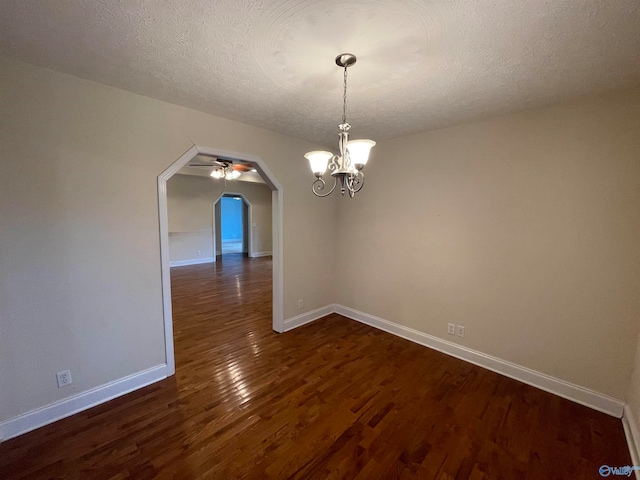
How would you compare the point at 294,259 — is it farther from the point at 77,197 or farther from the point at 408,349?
the point at 77,197

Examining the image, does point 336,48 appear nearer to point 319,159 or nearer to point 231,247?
point 319,159

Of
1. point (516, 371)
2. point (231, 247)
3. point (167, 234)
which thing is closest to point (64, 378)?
point (167, 234)

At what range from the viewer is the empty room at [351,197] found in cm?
147

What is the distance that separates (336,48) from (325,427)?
→ 2593 millimetres

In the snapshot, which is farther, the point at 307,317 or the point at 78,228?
the point at 307,317

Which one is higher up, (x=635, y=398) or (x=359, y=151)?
(x=359, y=151)

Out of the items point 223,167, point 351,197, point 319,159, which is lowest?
point 351,197

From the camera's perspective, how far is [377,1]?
120cm

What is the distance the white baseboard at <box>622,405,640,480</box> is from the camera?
1626 millimetres

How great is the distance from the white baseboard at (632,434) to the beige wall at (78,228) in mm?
3671

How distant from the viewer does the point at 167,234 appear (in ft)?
7.79

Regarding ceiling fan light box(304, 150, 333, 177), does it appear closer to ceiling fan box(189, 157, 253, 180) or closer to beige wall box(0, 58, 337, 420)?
beige wall box(0, 58, 337, 420)

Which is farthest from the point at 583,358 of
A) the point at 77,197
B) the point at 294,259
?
the point at 77,197

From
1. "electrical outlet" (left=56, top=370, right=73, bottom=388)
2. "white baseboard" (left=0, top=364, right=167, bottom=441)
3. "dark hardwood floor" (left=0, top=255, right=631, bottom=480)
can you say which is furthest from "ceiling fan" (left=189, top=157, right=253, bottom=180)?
"electrical outlet" (left=56, top=370, right=73, bottom=388)
